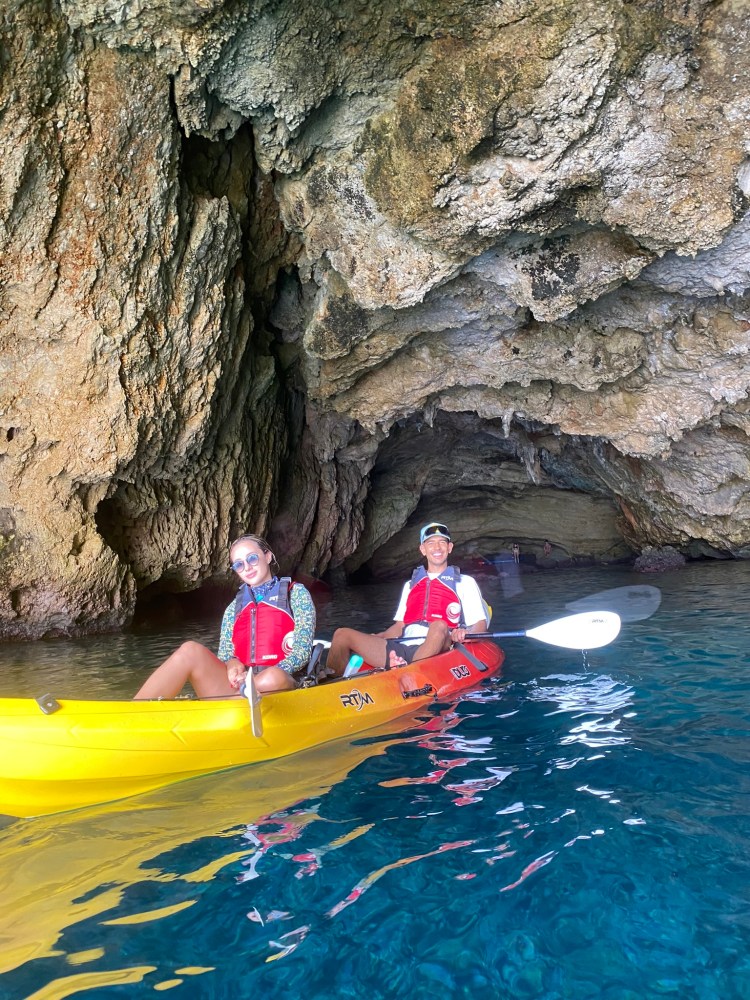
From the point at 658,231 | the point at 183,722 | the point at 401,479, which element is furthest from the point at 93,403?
the point at 401,479

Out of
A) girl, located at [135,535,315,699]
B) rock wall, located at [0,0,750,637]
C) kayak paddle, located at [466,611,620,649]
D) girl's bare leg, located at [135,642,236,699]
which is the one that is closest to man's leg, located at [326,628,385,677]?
kayak paddle, located at [466,611,620,649]

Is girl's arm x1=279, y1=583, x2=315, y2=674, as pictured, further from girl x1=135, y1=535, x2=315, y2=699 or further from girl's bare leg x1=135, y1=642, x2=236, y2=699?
girl's bare leg x1=135, y1=642, x2=236, y2=699

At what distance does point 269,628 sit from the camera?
163 inches

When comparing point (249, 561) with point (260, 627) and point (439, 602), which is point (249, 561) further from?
point (439, 602)

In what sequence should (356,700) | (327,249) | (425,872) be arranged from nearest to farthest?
(425,872) < (356,700) < (327,249)

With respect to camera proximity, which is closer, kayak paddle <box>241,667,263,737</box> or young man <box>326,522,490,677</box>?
kayak paddle <box>241,667,263,737</box>

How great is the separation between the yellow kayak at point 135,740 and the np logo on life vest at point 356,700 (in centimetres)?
2

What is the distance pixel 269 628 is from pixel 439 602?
1.66 metres

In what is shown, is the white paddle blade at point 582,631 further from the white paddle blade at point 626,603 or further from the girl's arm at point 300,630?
the white paddle blade at point 626,603

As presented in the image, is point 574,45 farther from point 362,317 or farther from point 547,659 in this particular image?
point 547,659

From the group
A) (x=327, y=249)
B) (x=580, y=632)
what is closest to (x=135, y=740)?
(x=580, y=632)

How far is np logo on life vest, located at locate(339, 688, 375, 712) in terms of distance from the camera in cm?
395

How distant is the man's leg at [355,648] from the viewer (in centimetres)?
497

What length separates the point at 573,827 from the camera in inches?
99.6
